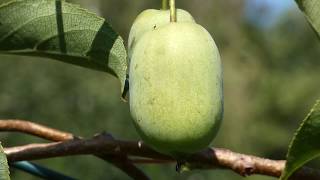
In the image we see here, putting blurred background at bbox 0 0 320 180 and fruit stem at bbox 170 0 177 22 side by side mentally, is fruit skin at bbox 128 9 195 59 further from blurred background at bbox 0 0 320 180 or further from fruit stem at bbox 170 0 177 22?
blurred background at bbox 0 0 320 180

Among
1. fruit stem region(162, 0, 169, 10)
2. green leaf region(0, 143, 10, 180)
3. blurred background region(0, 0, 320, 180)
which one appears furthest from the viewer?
blurred background region(0, 0, 320, 180)

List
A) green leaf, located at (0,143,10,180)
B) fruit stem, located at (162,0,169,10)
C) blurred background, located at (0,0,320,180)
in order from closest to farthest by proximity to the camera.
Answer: green leaf, located at (0,143,10,180), fruit stem, located at (162,0,169,10), blurred background, located at (0,0,320,180)

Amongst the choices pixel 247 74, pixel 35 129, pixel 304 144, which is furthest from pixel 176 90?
pixel 247 74

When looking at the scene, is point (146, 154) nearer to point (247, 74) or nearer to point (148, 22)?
point (148, 22)

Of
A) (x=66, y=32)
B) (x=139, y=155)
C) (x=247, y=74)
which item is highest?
(x=66, y=32)

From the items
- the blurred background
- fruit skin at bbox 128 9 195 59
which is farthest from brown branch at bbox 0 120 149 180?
the blurred background

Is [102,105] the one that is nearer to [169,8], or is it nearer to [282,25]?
[169,8]

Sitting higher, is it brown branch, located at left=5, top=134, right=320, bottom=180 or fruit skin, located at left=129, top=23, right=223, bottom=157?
fruit skin, located at left=129, top=23, right=223, bottom=157

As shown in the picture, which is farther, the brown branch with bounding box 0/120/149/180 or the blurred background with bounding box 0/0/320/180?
the blurred background with bounding box 0/0/320/180
